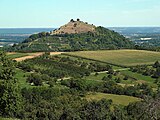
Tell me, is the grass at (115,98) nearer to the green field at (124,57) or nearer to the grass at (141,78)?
the grass at (141,78)

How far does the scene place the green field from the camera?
12751 cm

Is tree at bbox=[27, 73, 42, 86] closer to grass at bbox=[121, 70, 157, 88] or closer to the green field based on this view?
grass at bbox=[121, 70, 157, 88]

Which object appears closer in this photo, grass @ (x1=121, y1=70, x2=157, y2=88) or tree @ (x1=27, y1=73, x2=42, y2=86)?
tree @ (x1=27, y1=73, x2=42, y2=86)

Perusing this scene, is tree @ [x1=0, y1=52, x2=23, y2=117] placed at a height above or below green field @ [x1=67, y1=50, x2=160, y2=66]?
above

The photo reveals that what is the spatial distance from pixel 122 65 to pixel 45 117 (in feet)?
231

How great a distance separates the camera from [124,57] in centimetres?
13550

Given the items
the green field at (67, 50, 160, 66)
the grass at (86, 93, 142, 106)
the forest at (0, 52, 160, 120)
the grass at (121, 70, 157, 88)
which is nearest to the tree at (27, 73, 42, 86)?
the forest at (0, 52, 160, 120)

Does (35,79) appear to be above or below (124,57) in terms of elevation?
below

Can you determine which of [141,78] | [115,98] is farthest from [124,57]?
[115,98]

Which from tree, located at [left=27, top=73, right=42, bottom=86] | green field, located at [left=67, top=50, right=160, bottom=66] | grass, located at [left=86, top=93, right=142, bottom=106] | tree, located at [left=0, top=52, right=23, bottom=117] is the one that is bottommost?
grass, located at [left=86, top=93, right=142, bottom=106]

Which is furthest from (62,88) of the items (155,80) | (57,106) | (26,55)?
(26,55)

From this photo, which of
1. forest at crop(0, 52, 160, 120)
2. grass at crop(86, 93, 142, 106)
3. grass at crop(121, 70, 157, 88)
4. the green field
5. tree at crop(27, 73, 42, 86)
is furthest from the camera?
the green field

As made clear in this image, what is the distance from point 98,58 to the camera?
132000 millimetres

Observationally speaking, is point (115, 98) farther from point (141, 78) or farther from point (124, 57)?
point (124, 57)
